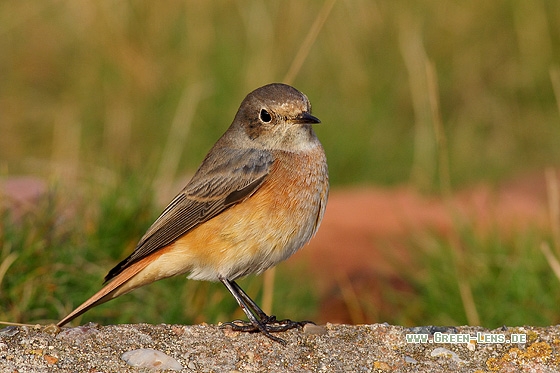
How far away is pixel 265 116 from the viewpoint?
5.80m

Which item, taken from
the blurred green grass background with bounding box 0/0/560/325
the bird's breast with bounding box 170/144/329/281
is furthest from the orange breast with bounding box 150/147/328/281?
the blurred green grass background with bounding box 0/0/560/325

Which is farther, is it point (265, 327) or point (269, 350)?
point (265, 327)

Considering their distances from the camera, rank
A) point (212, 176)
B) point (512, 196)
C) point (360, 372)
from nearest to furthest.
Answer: point (360, 372) < point (212, 176) < point (512, 196)

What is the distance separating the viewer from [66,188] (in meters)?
7.10

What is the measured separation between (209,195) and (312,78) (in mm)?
7530

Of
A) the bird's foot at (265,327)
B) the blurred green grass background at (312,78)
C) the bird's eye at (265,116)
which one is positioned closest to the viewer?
the bird's foot at (265,327)

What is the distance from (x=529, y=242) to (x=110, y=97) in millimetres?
6803

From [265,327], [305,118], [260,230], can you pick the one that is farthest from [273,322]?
[305,118]

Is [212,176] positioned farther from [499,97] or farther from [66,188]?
[499,97]

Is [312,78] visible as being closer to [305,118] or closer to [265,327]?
[305,118]

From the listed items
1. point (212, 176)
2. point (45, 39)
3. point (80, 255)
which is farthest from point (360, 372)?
point (45, 39)

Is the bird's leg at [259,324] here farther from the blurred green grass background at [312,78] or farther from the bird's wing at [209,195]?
the blurred green grass background at [312,78]

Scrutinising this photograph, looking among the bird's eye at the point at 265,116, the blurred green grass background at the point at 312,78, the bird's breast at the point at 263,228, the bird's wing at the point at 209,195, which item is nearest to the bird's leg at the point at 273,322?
the bird's breast at the point at 263,228

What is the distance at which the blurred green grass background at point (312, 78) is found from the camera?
11789 mm
